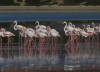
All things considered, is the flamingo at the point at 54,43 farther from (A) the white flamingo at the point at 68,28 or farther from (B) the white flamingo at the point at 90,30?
(B) the white flamingo at the point at 90,30

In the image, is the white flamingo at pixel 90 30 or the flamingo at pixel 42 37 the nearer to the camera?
the flamingo at pixel 42 37

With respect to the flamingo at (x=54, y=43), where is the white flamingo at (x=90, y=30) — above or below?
above

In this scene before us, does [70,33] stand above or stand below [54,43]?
above

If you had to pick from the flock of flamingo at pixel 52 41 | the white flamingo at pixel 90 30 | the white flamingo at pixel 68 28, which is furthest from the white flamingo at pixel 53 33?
the white flamingo at pixel 90 30

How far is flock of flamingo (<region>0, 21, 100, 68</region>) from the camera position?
5420 millimetres

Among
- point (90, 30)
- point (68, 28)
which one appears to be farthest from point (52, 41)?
point (90, 30)

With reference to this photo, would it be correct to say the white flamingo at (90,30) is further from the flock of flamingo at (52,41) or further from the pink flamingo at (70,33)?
the pink flamingo at (70,33)

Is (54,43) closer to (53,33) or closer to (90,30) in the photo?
(53,33)

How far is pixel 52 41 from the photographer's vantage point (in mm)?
5477

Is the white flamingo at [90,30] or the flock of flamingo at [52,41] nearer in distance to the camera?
the flock of flamingo at [52,41]

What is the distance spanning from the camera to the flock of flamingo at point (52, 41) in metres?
5.42

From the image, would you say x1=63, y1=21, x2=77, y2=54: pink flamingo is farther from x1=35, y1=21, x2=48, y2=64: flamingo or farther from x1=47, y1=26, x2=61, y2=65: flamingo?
x1=35, y1=21, x2=48, y2=64: flamingo

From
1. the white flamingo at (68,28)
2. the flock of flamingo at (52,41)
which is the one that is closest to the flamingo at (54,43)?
the flock of flamingo at (52,41)

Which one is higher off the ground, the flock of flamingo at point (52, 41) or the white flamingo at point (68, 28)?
the white flamingo at point (68, 28)
